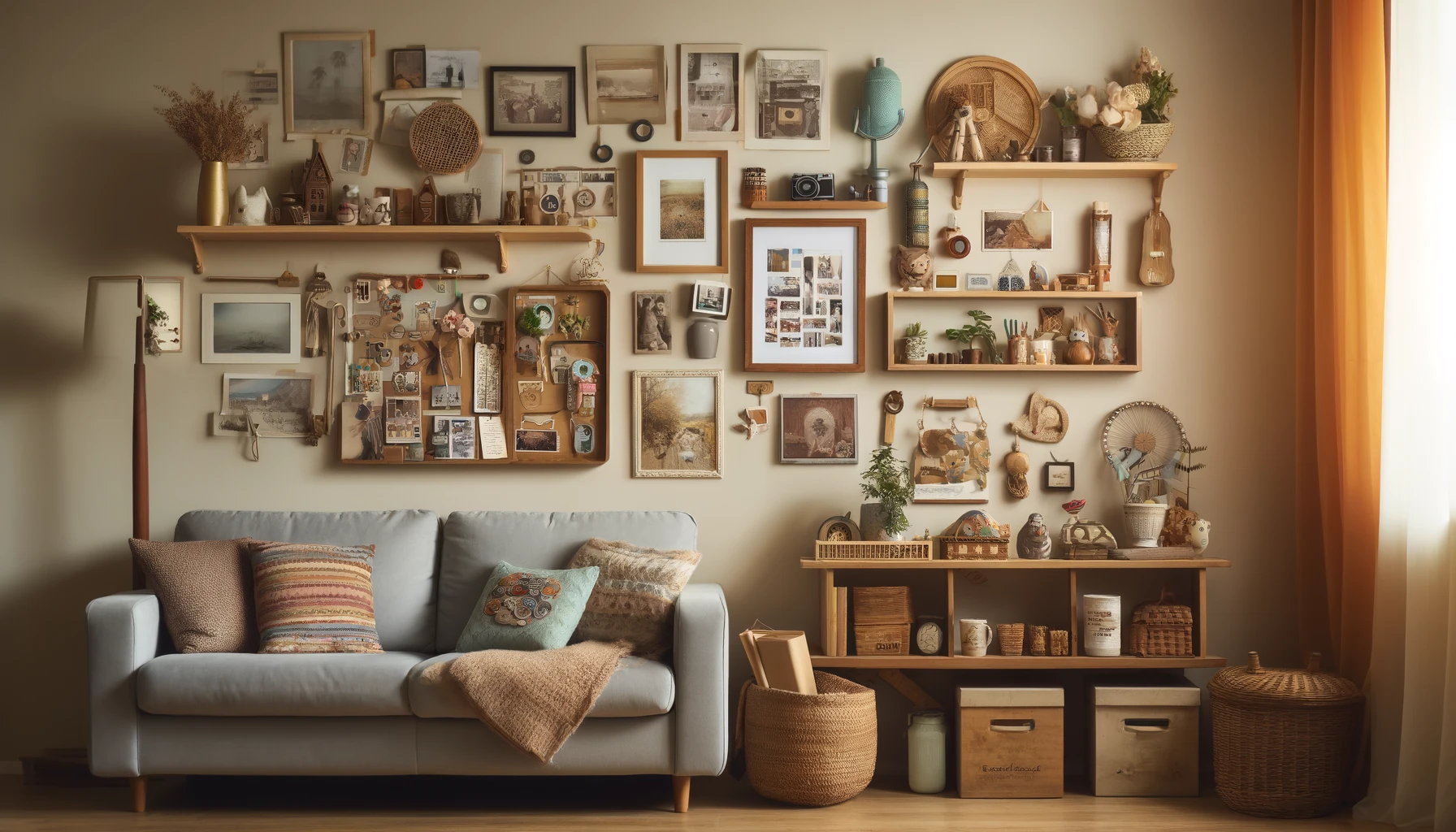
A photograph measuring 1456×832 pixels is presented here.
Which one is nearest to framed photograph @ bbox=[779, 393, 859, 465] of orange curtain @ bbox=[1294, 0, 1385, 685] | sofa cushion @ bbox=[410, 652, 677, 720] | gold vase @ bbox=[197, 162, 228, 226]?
sofa cushion @ bbox=[410, 652, 677, 720]

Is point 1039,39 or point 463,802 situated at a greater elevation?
point 1039,39

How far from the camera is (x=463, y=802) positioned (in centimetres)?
324

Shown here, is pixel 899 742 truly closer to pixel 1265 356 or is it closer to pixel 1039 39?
pixel 1265 356

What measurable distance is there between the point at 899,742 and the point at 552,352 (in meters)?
1.76

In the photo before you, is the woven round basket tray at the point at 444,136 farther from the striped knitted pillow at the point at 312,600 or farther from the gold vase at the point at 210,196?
the striped knitted pillow at the point at 312,600

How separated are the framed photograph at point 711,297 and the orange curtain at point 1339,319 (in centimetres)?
188

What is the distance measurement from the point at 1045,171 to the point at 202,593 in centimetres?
293

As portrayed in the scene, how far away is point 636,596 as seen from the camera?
10.6 feet

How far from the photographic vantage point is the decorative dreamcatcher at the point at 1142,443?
A: 375 centimetres

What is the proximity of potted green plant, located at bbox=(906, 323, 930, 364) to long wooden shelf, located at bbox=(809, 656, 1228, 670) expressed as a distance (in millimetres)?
974

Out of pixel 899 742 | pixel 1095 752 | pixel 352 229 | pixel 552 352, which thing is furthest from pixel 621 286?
pixel 1095 752

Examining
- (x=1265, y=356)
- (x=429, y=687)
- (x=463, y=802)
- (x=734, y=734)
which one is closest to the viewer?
(x=429, y=687)

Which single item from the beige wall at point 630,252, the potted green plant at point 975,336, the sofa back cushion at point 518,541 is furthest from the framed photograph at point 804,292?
the sofa back cushion at point 518,541

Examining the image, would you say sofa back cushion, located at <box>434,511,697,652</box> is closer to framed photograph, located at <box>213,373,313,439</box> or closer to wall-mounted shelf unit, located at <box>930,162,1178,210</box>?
framed photograph, located at <box>213,373,313,439</box>
